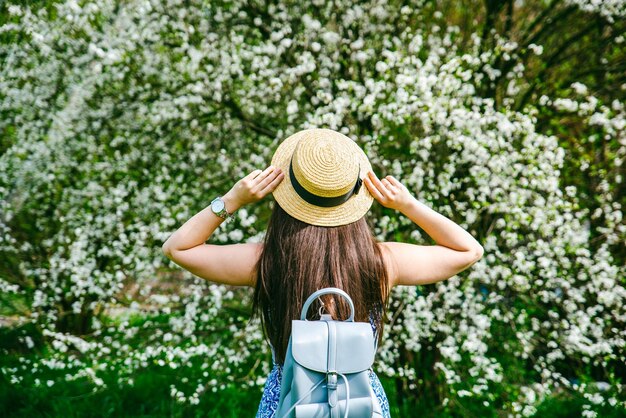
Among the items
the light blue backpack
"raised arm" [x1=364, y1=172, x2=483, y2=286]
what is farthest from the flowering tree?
the light blue backpack

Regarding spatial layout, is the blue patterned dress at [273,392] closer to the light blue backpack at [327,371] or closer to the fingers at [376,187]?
the light blue backpack at [327,371]

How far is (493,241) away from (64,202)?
3.90 meters

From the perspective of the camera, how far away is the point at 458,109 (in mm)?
3732

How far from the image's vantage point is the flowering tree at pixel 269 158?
12.8 ft

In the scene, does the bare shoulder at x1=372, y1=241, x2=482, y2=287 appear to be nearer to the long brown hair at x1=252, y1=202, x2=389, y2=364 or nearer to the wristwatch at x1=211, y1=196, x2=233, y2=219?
the long brown hair at x1=252, y1=202, x2=389, y2=364

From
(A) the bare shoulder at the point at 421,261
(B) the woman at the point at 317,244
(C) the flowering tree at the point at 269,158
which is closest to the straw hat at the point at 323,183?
(B) the woman at the point at 317,244

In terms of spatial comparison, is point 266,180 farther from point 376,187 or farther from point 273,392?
point 273,392

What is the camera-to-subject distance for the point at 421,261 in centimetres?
206

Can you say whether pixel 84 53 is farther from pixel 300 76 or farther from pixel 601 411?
pixel 601 411

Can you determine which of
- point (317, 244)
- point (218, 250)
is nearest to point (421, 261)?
point (317, 244)

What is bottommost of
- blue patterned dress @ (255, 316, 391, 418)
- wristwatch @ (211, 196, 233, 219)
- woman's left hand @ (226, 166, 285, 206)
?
blue patterned dress @ (255, 316, 391, 418)

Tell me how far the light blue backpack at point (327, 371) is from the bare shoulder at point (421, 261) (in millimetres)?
408

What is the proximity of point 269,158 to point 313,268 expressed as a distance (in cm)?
259

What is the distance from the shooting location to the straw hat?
1.83 m
